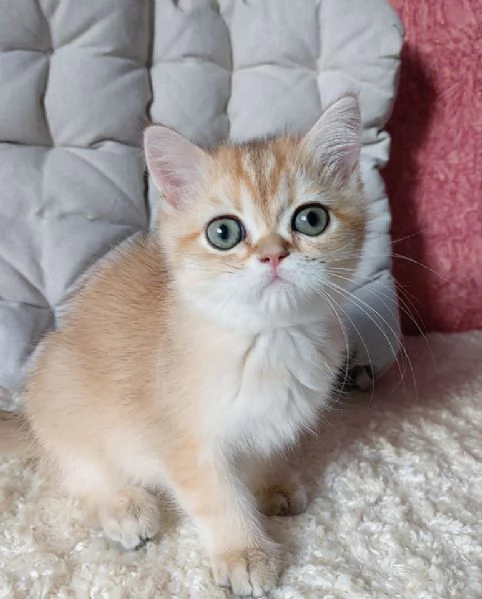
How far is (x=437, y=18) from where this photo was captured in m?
1.38

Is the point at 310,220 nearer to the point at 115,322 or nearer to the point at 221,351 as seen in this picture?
the point at 221,351

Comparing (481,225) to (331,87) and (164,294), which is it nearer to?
(331,87)

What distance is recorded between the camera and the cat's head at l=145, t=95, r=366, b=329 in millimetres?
774

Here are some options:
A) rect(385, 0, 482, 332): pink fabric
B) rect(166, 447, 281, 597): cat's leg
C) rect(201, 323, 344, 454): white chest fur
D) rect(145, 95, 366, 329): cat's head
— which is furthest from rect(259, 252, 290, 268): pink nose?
rect(385, 0, 482, 332): pink fabric

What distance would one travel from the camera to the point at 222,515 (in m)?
0.87

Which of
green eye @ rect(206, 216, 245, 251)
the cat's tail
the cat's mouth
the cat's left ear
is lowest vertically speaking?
the cat's tail

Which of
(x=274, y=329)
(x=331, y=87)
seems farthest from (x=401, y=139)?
(x=274, y=329)

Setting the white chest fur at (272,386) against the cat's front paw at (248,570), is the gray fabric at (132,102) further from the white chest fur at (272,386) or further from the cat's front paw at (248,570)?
the cat's front paw at (248,570)

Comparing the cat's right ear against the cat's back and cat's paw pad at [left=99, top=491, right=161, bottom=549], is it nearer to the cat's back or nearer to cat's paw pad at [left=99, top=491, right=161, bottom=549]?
the cat's back

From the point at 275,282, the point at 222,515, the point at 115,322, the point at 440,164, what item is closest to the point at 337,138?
the point at 275,282

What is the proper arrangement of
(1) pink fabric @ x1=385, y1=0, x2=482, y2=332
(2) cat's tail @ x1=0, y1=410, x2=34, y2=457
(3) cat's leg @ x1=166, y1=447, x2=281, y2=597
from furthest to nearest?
1. (1) pink fabric @ x1=385, y1=0, x2=482, y2=332
2. (2) cat's tail @ x1=0, y1=410, x2=34, y2=457
3. (3) cat's leg @ x1=166, y1=447, x2=281, y2=597

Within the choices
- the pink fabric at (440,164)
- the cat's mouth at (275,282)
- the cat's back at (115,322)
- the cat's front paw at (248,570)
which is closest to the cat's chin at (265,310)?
the cat's mouth at (275,282)

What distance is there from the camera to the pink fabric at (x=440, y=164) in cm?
138

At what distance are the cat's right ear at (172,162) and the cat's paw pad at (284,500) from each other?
436 millimetres
